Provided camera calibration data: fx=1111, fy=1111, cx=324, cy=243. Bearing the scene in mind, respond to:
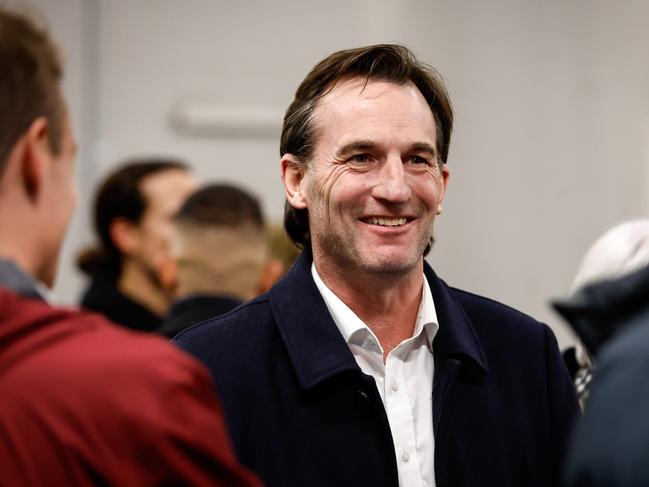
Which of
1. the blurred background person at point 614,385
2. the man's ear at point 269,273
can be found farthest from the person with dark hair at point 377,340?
the man's ear at point 269,273

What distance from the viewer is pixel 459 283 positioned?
17.1ft

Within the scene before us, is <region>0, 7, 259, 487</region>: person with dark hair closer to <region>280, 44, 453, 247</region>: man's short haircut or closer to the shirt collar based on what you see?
the shirt collar

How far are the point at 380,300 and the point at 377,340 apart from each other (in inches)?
4.1


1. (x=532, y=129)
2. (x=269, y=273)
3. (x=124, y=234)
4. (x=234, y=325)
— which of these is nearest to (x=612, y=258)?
(x=234, y=325)

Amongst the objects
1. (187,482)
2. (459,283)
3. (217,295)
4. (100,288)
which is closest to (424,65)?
(217,295)

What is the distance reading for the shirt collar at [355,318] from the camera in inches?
86.4

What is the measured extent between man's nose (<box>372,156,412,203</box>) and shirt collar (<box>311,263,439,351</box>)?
22cm

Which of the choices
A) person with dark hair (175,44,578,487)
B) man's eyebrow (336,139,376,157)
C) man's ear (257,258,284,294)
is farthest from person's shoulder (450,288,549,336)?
man's ear (257,258,284,294)

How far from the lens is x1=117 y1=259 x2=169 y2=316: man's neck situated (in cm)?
423

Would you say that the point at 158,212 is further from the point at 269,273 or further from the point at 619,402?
the point at 619,402

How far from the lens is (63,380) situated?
1.26 meters

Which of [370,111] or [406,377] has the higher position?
[370,111]

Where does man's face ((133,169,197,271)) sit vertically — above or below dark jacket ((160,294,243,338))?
below

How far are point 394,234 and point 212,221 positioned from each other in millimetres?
1323
